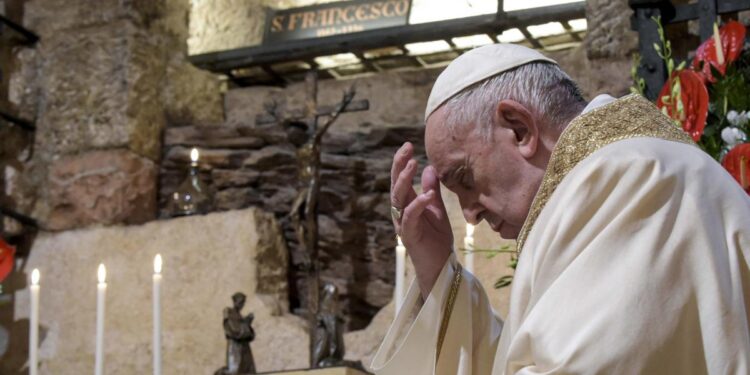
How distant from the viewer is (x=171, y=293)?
3473 millimetres

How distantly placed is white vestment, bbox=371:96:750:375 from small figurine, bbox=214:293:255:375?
1.73 meters

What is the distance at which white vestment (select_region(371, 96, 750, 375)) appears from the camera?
3.53 feet

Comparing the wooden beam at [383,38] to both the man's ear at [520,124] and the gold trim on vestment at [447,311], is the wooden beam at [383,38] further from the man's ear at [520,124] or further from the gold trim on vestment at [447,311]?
the man's ear at [520,124]

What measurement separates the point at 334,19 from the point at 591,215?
2905 mm

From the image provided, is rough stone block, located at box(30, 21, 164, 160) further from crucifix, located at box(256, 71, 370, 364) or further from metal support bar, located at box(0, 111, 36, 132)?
crucifix, located at box(256, 71, 370, 364)

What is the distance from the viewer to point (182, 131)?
385 centimetres

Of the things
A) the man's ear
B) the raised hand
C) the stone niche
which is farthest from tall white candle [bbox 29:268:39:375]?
the man's ear

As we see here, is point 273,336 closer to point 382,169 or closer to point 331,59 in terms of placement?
point 382,169

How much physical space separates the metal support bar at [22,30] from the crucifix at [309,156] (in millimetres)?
892

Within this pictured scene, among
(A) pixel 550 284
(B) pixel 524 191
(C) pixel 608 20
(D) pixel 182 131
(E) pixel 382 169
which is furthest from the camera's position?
(D) pixel 182 131

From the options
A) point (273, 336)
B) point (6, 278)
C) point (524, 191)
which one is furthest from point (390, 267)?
point (524, 191)

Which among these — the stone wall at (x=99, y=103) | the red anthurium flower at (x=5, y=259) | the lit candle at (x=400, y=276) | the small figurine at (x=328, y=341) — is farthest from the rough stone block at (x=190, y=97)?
the lit candle at (x=400, y=276)

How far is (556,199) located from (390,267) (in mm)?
2301

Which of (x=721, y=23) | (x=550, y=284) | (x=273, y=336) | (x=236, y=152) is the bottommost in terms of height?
(x=273, y=336)
